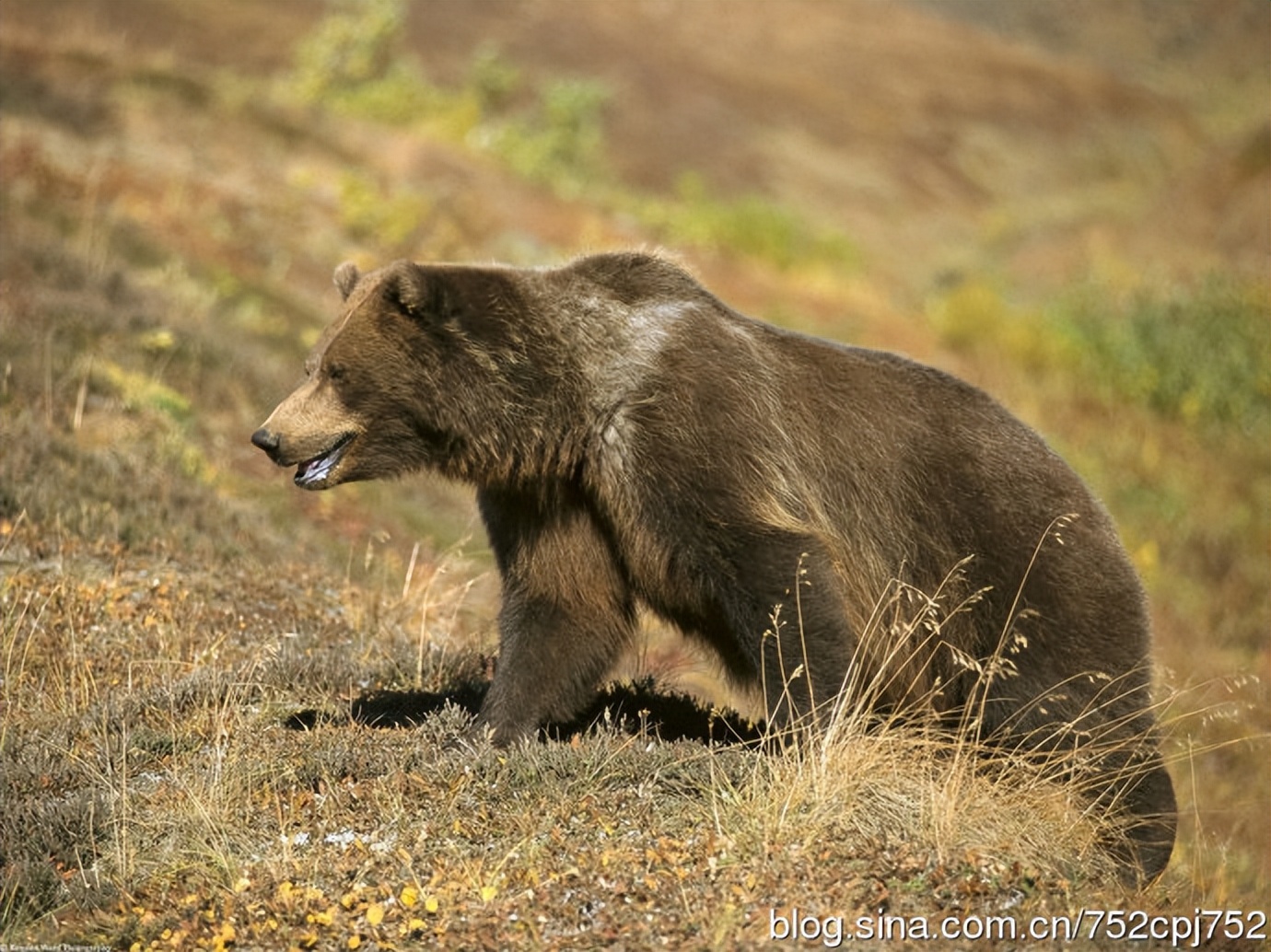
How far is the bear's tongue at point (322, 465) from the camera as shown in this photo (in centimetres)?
574

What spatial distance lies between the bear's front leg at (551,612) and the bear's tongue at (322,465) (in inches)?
24.3

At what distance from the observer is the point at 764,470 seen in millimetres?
5430

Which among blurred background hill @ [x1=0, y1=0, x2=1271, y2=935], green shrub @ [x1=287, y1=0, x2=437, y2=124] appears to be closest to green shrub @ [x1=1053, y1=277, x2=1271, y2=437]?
blurred background hill @ [x1=0, y1=0, x2=1271, y2=935]

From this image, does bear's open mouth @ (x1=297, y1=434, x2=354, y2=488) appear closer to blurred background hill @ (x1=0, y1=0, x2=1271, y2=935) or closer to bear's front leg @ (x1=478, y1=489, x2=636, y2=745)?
bear's front leg @ (x1=478, y1=489, x2=636, y2=745)

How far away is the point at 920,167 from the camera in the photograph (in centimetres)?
4781

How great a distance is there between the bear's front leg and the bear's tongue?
617mm

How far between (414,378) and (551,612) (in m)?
1.08

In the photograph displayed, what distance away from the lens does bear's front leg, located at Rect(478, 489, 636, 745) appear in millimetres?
5777

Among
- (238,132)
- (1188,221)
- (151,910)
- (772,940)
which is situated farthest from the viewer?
(1188,221)

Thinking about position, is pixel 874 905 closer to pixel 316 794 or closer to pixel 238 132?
pixel 316 794

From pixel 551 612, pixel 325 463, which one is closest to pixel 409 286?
pixel 325 463

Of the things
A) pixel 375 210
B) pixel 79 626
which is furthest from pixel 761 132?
pixel 79 626

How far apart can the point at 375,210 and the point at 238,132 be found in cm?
309

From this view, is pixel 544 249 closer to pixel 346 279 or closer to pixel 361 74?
pixel 361 74
